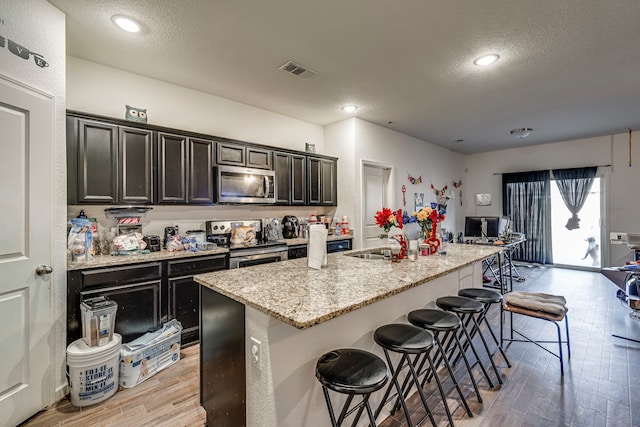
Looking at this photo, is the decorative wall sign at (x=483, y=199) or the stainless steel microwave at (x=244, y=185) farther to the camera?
the decorative wall sign at (x=483, y=199)

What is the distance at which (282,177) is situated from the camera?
4.10 metres

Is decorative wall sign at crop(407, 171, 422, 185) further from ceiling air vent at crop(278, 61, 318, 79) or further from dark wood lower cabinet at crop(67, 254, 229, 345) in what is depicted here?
dark wood lower cabinet at crop(67, 254, 229, 345)

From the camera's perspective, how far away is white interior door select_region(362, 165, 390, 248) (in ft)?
16.2

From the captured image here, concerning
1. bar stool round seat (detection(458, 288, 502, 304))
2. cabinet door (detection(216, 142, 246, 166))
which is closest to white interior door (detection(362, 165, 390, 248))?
cabinet door (detection(216, 142, 246, 166))

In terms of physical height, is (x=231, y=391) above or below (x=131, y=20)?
below

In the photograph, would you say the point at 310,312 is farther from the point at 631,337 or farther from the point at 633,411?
the point at 631,337

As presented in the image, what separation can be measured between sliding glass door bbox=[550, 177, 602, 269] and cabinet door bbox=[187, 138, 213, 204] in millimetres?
7232

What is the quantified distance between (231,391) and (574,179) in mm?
7718

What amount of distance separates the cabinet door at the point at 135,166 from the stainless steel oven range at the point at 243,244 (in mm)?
876

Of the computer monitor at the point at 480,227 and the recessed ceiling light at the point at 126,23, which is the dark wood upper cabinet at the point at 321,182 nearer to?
the recessed ceiling light at the point at 126,23

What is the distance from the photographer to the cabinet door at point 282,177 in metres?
4.04

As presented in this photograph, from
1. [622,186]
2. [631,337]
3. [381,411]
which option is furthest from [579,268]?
[381,411]

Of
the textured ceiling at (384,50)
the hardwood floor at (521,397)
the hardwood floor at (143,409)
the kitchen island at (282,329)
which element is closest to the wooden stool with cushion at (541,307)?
the hardwood floor at (521,397)

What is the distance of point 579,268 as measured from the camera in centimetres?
620
